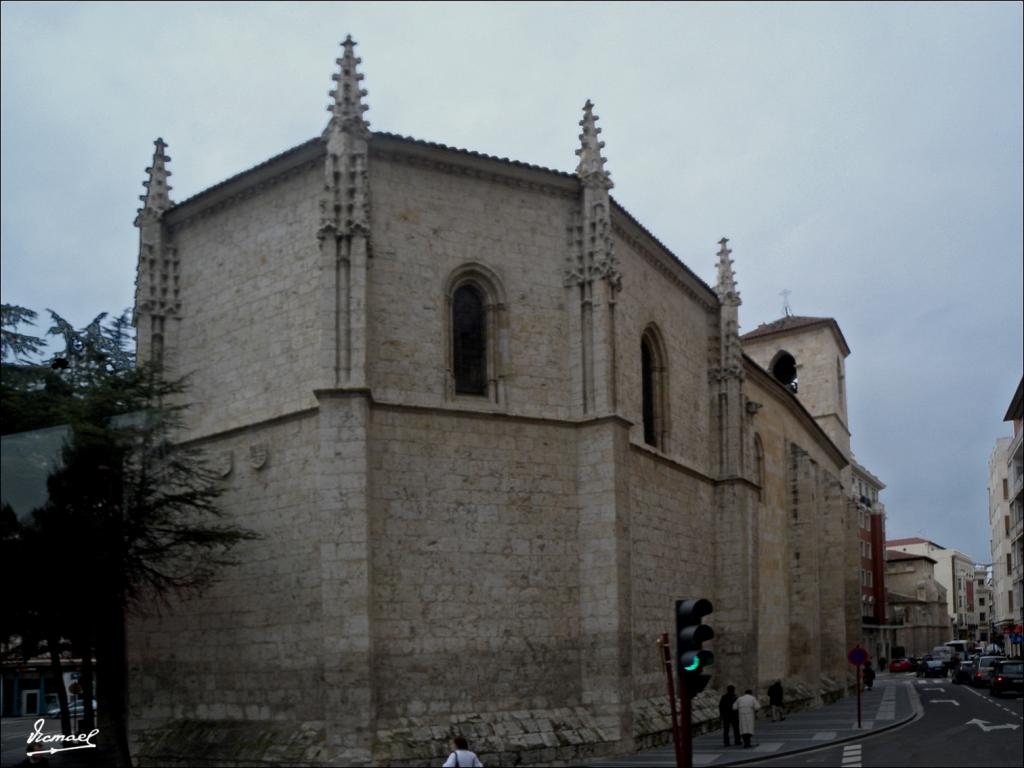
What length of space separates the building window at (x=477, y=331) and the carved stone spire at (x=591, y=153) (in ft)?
10.2

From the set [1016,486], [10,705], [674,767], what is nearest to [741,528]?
[674,767]

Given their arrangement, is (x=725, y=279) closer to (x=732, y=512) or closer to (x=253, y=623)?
(x=732, y=512)

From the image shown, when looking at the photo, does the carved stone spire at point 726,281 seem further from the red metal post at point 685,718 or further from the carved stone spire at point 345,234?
the red metal post at point 685,718

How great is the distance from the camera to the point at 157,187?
965 inches

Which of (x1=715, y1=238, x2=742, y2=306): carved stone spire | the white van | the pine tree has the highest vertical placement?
(x1=715, y1=238, x2=742, y2=306): carved stone spire

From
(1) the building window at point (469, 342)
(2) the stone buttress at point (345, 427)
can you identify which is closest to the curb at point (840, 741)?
(2) the stone buttress at point (345, 427)

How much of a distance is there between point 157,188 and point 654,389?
480 inches

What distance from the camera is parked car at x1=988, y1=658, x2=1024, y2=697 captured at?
40094mm

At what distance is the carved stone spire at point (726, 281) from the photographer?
31.1 m

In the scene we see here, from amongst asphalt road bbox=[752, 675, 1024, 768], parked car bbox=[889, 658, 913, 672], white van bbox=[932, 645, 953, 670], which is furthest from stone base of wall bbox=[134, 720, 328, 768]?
parked car bbox=[889, 658, 913, 672]

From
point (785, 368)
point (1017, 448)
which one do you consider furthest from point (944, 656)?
point (785, 368)

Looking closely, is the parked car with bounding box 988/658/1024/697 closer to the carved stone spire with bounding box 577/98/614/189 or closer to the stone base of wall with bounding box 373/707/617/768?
the stone base of wall with bounding box 373/707/617/768

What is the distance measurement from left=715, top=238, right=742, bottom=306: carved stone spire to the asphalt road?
11.8 m

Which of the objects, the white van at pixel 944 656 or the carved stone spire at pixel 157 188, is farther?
the white van at pixel 944 656
